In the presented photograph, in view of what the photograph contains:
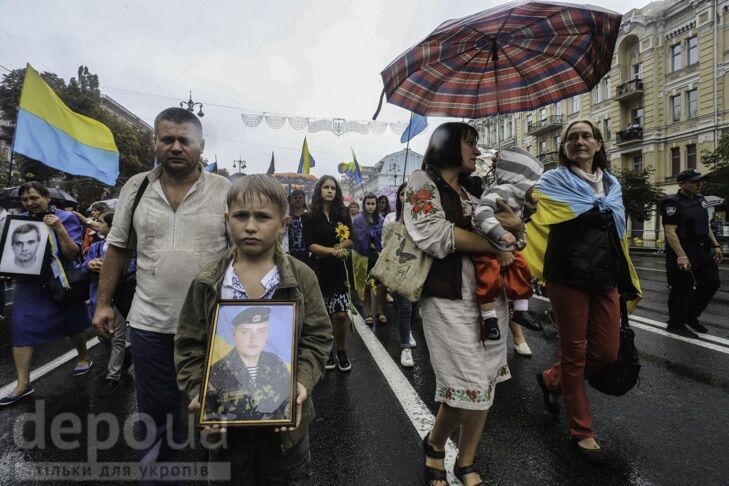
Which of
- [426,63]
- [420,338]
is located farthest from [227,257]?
[420,338]

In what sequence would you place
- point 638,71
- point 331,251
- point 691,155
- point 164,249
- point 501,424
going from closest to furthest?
point 164,249
point 501,424
point 331,251
point 691,155
point 638,71

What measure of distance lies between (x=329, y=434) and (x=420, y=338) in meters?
2.69

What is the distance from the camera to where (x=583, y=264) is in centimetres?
260

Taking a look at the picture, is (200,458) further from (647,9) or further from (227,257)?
(647,9)

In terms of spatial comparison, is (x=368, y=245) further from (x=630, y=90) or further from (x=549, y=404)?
(x=630, y=90)

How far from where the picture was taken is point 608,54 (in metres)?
2.51

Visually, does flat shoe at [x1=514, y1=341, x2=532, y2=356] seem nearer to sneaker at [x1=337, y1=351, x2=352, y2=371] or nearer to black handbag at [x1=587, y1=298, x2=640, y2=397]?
black handbag at [x1=587, y1=298, x2=640, y2=397]

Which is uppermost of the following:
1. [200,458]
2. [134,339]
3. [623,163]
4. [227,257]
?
[623,163]

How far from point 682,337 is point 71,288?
23.2 ft

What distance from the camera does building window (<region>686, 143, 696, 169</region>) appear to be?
87.9 feet

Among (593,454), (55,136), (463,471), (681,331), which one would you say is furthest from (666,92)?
(55,136)

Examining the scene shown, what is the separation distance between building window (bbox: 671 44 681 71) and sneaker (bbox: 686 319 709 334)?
31.4 metres

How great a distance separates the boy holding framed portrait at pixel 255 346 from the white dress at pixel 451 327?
680mm

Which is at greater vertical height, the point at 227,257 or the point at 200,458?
the point at 227,257
